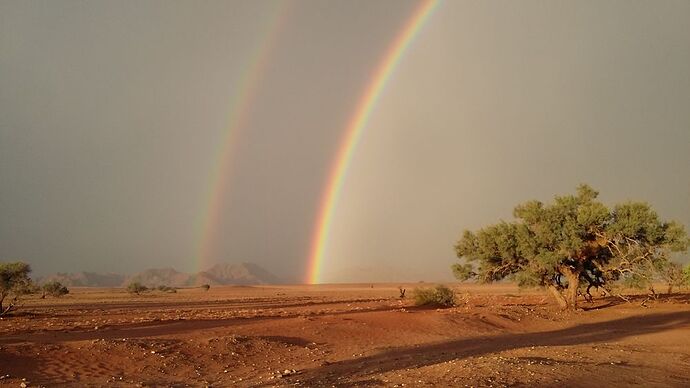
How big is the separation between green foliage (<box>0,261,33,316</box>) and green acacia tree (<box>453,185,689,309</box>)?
114ft

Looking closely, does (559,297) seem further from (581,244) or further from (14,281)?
(14,281)

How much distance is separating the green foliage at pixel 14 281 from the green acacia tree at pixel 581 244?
34.6 metres

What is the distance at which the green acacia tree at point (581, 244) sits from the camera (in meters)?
38.0

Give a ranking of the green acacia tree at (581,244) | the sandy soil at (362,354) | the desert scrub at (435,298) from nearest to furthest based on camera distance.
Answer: the sandy soil at (362,354) → the green acacia tree at (581,244) → the desert scrub at (435,298)

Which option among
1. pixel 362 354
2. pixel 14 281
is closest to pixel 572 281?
pixel 362 354

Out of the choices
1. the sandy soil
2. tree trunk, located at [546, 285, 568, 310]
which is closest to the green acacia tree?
tree trunk, located at [546, 285, 568, 310]

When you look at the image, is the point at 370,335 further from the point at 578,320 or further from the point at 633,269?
the point at 633,269

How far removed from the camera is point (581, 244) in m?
37.3

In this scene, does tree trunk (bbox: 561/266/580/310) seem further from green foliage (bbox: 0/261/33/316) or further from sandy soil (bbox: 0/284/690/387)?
green foliage (bbox: 0/261/33/316)

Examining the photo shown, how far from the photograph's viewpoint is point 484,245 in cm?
4303

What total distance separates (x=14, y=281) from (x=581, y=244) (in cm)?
3999

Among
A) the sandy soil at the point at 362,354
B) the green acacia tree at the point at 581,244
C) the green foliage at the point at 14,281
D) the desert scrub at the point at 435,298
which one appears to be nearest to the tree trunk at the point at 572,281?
the green acacia tree at the point at 581,244

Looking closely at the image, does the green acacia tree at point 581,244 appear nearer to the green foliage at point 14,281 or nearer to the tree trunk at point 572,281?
the tree trunk at point 572,281

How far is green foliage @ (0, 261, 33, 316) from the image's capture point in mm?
39750
